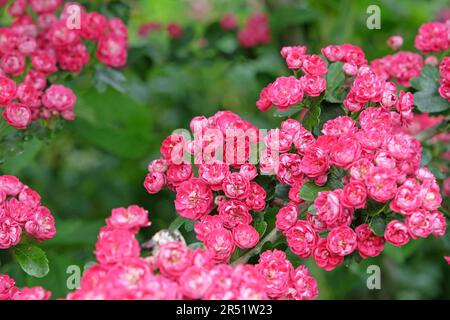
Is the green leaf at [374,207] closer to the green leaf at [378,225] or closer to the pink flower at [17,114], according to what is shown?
the green leaf at [378,225]

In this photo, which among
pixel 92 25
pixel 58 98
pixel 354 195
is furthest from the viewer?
pixel 92 25

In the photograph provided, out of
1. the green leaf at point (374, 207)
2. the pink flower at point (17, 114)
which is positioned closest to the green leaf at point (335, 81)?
the green leaf at point (374, 207)

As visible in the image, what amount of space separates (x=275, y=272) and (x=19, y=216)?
52cm

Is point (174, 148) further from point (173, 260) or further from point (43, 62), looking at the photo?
point (43, 62)

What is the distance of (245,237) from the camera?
1369 mm

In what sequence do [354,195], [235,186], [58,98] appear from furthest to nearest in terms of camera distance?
[58,98]
[235,186]
[354,195]

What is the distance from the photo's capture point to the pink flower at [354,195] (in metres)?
1.29

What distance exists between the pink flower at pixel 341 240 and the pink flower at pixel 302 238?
0.04 m

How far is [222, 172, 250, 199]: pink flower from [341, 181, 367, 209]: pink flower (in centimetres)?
21

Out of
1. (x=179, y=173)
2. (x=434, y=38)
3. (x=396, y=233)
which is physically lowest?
(x=396, y=233)

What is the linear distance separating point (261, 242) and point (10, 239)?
0.49 metres

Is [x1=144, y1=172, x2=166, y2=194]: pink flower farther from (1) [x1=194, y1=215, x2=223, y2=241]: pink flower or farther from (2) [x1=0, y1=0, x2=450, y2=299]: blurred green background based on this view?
(2) [x1=0, y1=0, x2=450, y2=299]: blurred green background

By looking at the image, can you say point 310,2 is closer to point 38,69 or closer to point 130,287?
point 38,69

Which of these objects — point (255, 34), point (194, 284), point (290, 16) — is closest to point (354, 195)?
point (194, 284)
